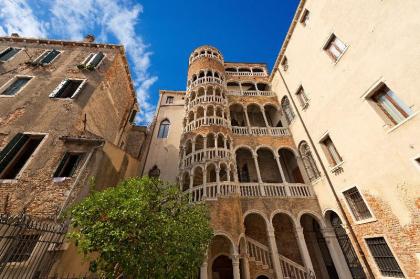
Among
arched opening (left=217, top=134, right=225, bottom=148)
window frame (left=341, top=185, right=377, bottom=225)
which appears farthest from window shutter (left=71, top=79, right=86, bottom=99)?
window frame (left=341, top=185, right=377, bottom=225)

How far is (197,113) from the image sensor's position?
1730 centimetres

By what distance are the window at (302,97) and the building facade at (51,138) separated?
46.9ft

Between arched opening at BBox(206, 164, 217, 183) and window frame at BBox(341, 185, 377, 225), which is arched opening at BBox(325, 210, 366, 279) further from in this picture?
arched opening at BBox(206, 164, 217, 183)

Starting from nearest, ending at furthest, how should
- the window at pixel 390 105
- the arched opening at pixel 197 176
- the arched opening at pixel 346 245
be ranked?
the window at pixel 390 105 → the arched opening at pixel 346 245 → the arched opening at pixel 197 176

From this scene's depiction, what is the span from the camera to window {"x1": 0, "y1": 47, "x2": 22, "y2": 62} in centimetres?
1477

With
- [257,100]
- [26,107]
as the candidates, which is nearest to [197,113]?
[257,100]

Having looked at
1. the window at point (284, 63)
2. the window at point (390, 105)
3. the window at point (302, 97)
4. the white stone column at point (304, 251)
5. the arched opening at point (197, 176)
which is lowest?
the white stone column at point (304, 251)

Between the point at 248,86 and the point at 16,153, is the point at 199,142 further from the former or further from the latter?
the point at 248,86

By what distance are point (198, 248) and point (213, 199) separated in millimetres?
4514

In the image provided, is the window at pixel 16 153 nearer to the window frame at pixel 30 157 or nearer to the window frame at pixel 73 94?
the window frame at pixel 30 157

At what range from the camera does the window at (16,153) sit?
360 inches

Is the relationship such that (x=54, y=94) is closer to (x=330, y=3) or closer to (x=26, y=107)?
(x=26, y=107)

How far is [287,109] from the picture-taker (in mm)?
17781

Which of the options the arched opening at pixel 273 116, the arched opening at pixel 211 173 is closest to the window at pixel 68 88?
the arched opening at pixel 211 173
